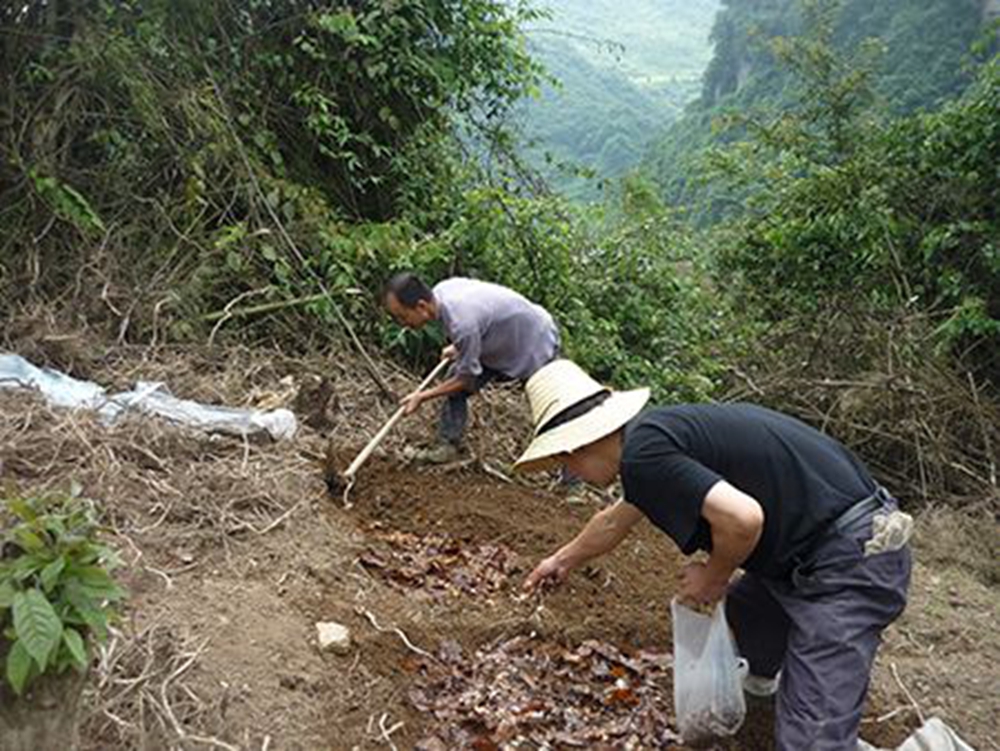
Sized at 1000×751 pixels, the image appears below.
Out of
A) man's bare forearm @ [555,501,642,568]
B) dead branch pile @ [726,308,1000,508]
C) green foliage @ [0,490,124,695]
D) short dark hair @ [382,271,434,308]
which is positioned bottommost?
dead branch pile @ [726,308,1000,508]

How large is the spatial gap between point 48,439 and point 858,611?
3.42m

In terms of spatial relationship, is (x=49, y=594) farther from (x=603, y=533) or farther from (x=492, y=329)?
(x=492, y=329)

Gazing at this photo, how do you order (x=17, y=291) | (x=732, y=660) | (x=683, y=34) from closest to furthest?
(x=732, y=660) → (x=17, y=291) → (x=683, y=34)

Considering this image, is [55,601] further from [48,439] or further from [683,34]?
[683,34]

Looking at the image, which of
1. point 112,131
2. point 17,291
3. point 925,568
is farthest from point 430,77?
point 925,568

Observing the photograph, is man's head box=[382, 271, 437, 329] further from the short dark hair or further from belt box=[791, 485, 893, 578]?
belt box=[791, 485, 893, 578]

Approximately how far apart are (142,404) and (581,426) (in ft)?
9.73

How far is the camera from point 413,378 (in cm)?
671

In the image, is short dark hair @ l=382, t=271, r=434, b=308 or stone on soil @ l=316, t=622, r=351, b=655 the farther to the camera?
short dark hair @ l=382, t=271, r=434, b=308

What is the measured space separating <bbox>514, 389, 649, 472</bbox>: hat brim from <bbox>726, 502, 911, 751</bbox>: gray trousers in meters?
0.65

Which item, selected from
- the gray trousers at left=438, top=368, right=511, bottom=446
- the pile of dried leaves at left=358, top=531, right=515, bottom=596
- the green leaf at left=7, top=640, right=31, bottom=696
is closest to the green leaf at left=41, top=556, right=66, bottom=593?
the green leaf at left=7, top=640, right=31, bottom=696

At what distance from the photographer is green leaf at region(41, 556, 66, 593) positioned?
6.12 feet

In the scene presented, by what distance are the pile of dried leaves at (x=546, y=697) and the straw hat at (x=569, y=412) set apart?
92 centimetres

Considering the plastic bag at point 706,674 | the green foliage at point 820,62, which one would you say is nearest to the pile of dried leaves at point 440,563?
the plastic bag at point 706,674
